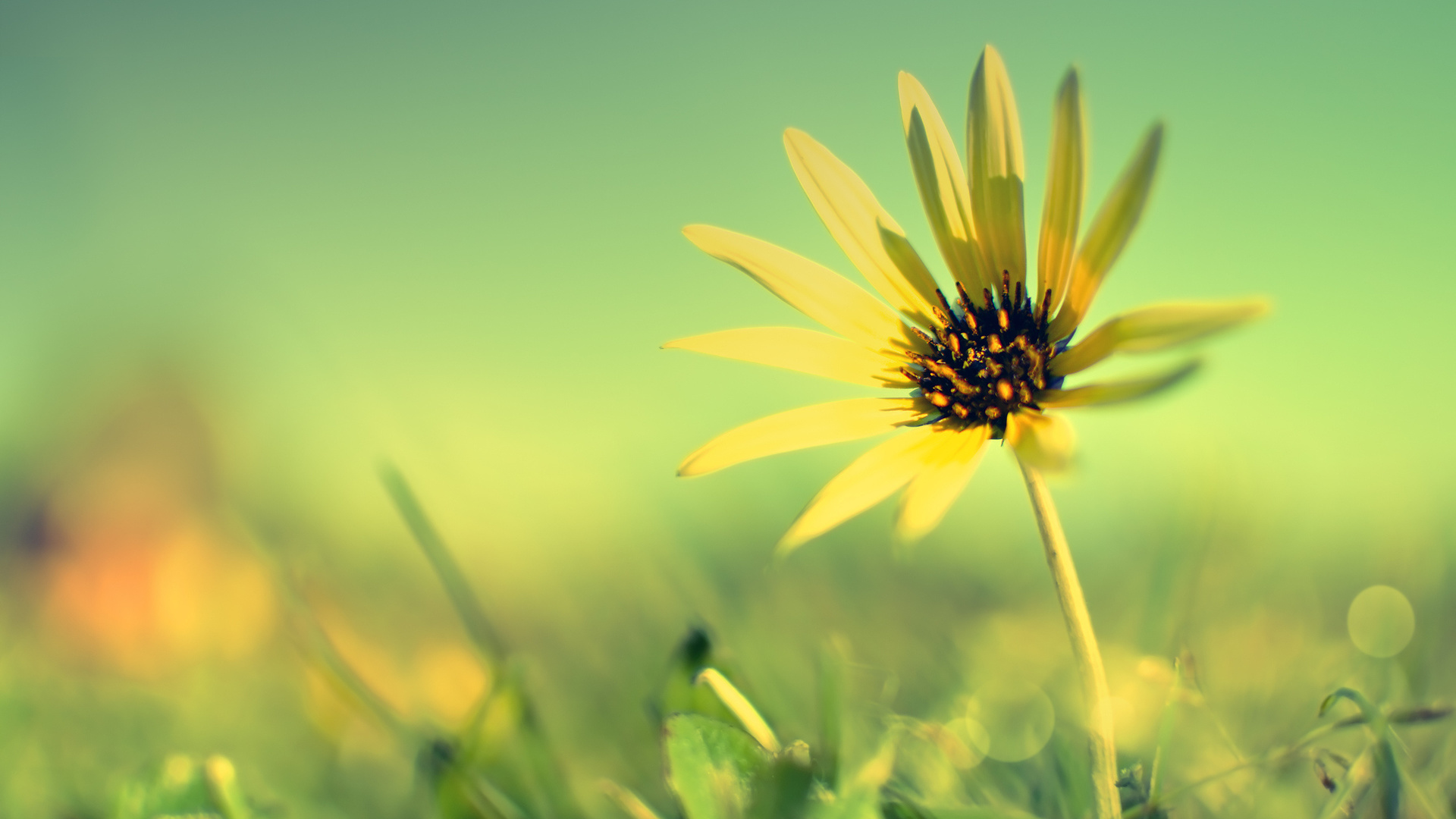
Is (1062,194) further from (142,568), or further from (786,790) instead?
(142,568)

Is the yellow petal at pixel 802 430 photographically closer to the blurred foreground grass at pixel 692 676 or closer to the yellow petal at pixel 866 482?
the yellow petal at pixel 866 482

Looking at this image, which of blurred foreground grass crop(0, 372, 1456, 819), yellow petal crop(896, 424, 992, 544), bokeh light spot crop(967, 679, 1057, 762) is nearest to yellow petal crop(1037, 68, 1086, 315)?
yellow petal crop(896, 424, 992, 544)

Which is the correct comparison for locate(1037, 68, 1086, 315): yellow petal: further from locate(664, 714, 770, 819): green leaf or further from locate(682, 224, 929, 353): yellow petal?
locate(664, 714, 770, 819): green leaf

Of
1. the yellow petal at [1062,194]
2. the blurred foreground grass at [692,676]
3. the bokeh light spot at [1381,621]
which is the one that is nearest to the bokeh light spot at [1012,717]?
the blurred foreground grass at [692,676]

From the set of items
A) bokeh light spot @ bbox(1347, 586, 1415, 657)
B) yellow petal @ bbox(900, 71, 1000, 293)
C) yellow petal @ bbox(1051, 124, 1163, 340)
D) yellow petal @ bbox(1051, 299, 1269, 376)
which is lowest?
bokeh light spot @ bbox(1347, 586, 1415, 657)

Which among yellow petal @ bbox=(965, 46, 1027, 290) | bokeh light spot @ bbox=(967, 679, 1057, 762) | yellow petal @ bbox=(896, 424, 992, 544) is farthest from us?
bokeh light spot @ bbox=(967, 679, 1057, 762)

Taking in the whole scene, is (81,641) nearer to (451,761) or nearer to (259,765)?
(259,765)

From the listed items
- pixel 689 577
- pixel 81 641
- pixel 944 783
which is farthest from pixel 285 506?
pixel 944 783
